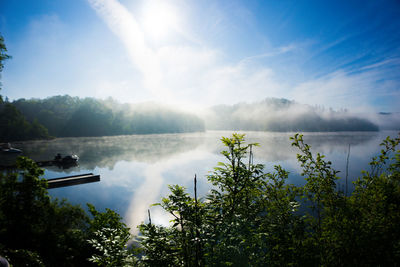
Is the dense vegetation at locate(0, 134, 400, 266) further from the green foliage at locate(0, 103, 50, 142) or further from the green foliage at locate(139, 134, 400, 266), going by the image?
the green foliage at locate(0, 103, 50, 142)

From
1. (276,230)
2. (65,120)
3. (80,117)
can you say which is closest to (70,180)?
(276,230)

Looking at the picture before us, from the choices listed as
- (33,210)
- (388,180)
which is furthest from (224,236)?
(33,210)

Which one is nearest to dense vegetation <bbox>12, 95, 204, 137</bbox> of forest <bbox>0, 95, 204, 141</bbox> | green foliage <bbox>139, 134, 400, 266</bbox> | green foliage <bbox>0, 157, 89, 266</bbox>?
forest <bbox>0, 95, 204, 141</bbox>

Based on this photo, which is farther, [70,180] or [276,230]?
[70,180]

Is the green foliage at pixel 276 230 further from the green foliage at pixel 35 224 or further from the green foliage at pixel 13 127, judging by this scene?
the green foliage at pixel 13 127

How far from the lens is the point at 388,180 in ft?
11.1

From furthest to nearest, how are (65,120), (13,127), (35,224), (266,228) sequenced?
(65,120) < (13,127) < (35,224) < (266,228)

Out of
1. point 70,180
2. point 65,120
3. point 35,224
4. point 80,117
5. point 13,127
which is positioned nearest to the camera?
point 35,224

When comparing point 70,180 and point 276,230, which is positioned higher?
point 276,230

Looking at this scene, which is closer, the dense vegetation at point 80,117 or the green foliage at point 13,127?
the green foliage at point 13,127

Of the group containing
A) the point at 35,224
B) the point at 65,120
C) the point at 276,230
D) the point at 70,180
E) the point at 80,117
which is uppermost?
the point at 80,117

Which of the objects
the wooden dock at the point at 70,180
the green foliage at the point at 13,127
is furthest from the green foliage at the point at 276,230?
the green foliage at the point at 13,127


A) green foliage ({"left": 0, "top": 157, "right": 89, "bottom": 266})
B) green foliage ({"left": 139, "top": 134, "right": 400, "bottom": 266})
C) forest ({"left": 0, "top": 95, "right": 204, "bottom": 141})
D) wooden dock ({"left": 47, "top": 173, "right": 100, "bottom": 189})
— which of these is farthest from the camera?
forest ({"left": 0, "top": 95, "right": 204, "bottom": 141})

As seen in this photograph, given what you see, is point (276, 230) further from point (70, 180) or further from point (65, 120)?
point (65, 120)
